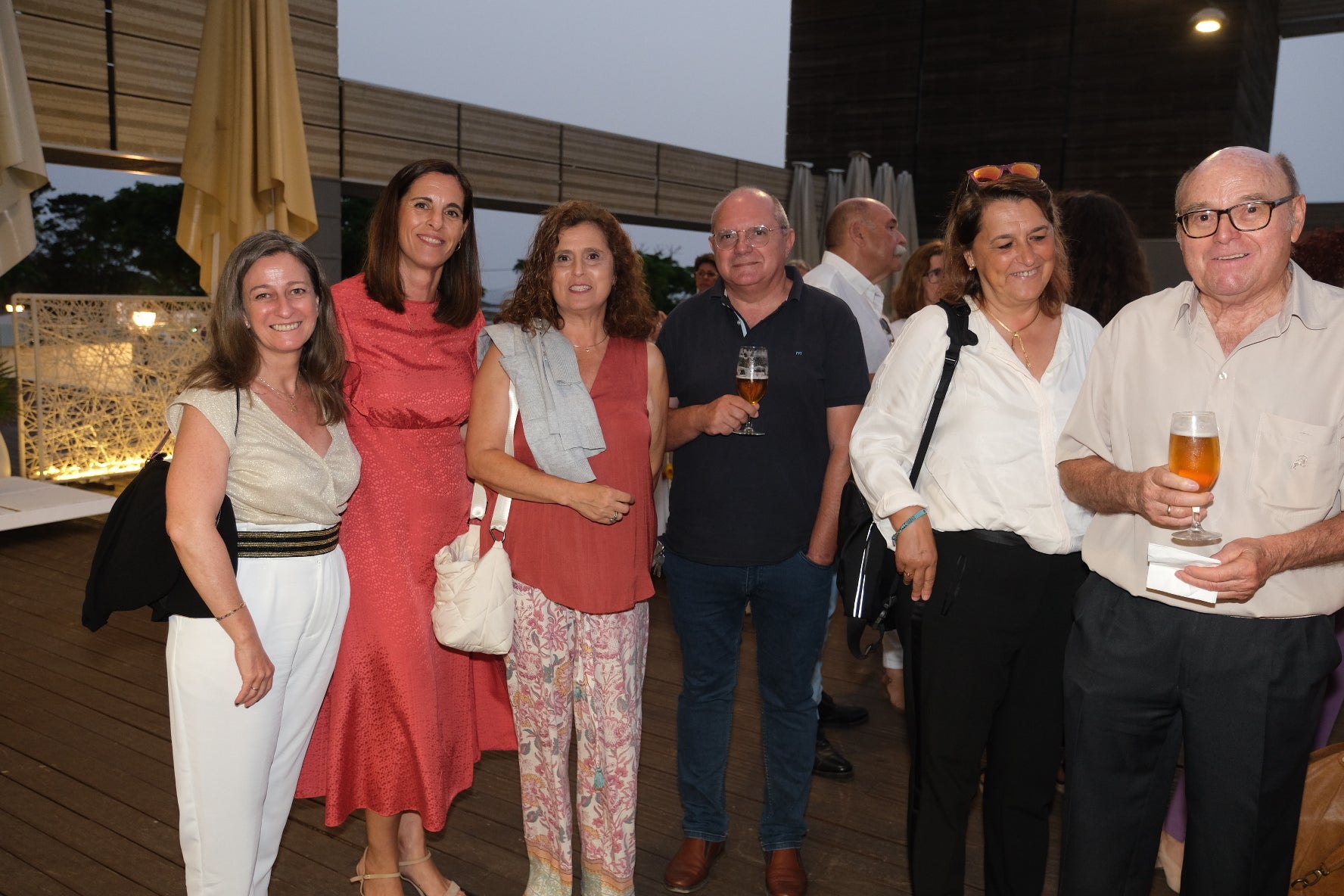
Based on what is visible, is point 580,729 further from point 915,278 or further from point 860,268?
point 915,278

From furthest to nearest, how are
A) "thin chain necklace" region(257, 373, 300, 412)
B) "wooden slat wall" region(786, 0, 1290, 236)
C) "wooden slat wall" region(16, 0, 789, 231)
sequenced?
"wooden slat wall" region(786, 0, 1290, 236) < "wooden slat wall" region(16, 0, 789, 231) < "thin chain necklace" region(257, 373, 300, 412)

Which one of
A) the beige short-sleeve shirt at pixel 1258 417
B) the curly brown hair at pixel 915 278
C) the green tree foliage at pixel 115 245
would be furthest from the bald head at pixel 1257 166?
the green tree foliage at pixel 115 245

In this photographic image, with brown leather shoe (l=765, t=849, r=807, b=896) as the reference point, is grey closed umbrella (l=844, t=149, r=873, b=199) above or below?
above

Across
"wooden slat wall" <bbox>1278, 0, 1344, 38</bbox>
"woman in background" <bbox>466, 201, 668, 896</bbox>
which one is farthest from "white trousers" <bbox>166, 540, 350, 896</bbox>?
"wooden slat wall" <bbox>1278, 0, 1344, 38</bbox>

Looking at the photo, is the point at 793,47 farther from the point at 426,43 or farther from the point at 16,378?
the point at 426,43

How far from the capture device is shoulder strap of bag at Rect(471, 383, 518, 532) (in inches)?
92.2

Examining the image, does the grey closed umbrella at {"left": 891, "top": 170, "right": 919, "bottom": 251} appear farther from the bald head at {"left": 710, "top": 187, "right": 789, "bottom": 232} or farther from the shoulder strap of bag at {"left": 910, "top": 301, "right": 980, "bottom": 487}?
the shoulder strap of bag at {"left": 910, "top": 301, "right": 980, "bottom": 487}

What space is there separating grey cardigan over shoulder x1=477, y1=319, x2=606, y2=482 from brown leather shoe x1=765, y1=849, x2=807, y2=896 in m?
1.30

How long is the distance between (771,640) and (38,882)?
2.19 metres

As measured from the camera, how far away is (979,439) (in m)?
2.16

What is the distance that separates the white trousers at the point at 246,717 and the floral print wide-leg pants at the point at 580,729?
19.1 inches

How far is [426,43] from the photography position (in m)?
58.7

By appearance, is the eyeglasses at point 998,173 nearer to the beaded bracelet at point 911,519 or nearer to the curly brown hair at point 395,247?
the beaded bracelet at point 911,519

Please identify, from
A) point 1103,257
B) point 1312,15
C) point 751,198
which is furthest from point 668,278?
point 751,198
